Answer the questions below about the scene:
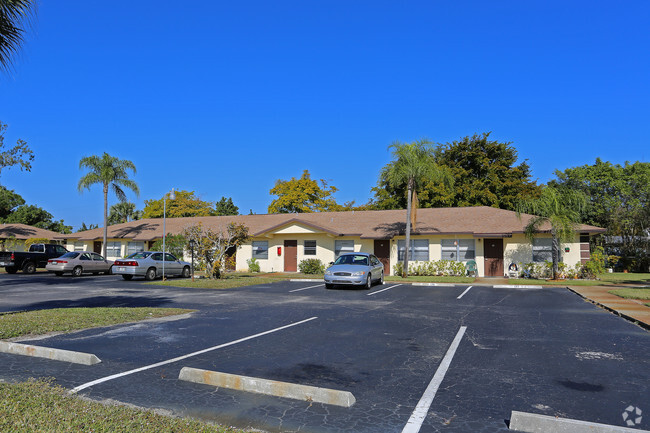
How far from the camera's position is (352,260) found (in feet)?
68.2

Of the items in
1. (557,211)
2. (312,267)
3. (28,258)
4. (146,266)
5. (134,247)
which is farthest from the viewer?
(134,247)

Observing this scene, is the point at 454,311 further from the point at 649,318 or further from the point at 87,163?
the point at 87,163

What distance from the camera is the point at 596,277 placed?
25.2 meters

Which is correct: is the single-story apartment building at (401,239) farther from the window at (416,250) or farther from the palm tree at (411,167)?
the palm tree at (411,167)

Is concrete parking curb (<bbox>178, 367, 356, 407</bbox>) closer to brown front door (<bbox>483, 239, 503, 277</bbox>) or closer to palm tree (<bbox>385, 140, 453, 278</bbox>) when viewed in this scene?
palm tree (<bbox>385, 140, 453, 278</bbox>)

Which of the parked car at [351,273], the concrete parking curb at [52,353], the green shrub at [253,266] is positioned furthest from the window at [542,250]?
the concrete parking curb at [52,353]

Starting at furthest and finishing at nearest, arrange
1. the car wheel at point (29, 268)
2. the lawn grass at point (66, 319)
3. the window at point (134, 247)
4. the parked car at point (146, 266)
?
the window at point (134, 247) < the car wheel at point (29, 268) < the parked car at point (146, 266) < the lawn grass at point (66, 319)

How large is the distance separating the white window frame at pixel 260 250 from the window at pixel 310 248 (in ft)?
10.1

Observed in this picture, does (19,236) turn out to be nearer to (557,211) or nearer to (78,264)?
(78,264)

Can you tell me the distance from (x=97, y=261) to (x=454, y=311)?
23541mm

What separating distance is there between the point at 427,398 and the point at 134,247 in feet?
118

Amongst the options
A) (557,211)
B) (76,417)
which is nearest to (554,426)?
(76,417)

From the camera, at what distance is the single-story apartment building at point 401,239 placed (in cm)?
2650

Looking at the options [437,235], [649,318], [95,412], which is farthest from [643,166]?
[95,412]
